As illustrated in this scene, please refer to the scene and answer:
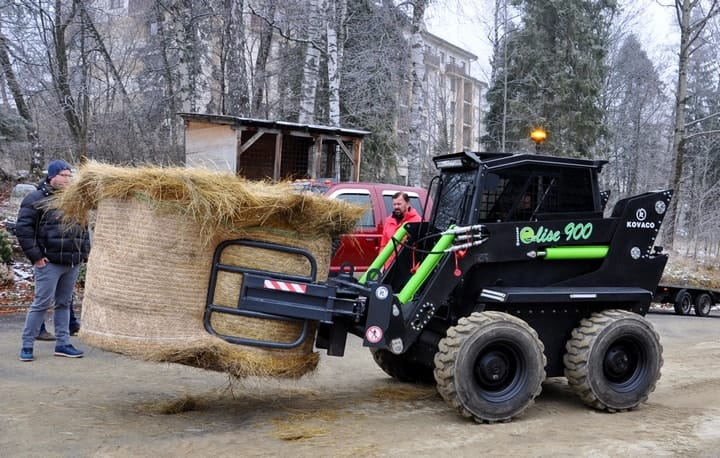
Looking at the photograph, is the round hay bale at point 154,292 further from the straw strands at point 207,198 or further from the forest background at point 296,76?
the forest background at point 296,76

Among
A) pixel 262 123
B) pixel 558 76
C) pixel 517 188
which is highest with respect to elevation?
pixel 558 76

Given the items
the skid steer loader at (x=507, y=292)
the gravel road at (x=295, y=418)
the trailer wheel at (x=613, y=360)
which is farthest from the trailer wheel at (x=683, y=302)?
the trailer wheel at (x=613, y=360)

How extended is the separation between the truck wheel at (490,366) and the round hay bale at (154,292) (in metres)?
1.46

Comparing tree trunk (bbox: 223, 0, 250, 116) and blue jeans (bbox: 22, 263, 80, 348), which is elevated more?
tree trunk (bbox: 223, 0, 250, 116)

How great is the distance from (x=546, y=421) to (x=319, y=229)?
242 centimetres

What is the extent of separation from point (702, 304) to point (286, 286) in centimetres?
1302

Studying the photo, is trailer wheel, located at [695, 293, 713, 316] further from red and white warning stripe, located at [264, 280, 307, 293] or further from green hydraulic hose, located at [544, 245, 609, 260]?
red and white warning stripe, located at [264, 280, 307, 293]

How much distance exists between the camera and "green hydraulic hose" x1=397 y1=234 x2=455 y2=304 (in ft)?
19.0

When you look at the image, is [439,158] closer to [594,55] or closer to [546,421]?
[546,421]

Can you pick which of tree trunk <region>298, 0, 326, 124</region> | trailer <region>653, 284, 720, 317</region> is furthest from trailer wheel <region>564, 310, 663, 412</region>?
tree trunk <region>298, 0, 326, 124</region>

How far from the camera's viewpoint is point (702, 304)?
15.5 m

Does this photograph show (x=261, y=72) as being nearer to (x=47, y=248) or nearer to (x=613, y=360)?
(x=47, y=248)

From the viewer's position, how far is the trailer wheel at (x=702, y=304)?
50.7 feet

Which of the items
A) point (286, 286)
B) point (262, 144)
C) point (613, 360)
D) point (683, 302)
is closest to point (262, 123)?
point (262, 144)
